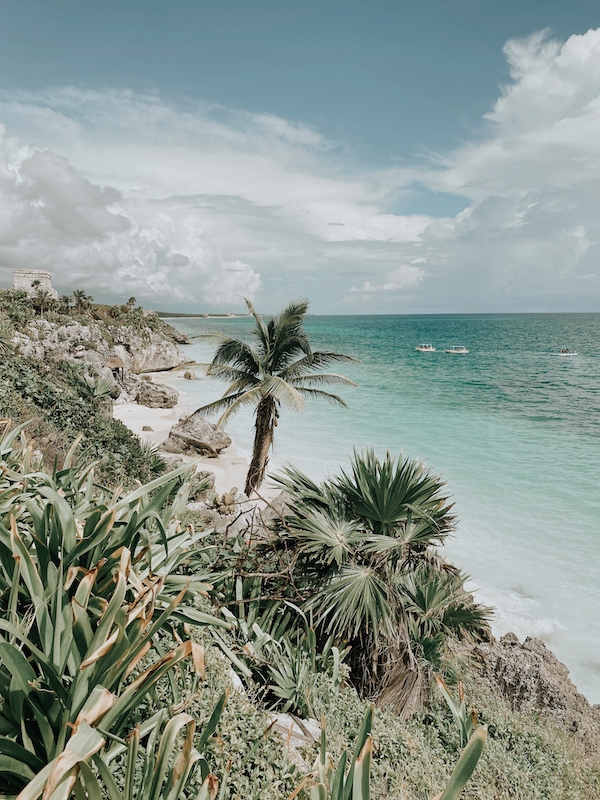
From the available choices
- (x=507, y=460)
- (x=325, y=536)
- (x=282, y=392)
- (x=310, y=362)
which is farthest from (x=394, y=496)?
(x=507, y=460)

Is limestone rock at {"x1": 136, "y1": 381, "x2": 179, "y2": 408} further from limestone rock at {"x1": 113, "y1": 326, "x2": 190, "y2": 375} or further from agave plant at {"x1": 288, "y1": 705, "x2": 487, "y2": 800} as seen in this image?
agave plant at {"x1": 288, "y1": 705, "x2": 487, "y2": 800}

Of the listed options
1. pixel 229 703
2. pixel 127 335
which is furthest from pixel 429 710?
pixel 127 335

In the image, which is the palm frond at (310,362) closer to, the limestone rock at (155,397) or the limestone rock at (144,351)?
the limestone rock at (155,397)

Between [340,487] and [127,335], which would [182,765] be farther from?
[127,335]

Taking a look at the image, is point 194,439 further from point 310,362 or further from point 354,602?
point 354,602

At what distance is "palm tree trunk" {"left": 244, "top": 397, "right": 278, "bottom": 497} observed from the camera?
1423 cm

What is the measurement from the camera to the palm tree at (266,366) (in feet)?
47.3

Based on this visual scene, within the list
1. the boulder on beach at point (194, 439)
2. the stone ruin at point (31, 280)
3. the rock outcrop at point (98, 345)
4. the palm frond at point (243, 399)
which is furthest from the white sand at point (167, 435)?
the stone ruin at point (31, 280)

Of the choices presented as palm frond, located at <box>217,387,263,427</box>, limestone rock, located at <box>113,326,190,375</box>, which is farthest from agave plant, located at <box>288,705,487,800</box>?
limestone rock, located at <box>113,326,190,375</box>

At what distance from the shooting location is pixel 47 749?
1.81 metres

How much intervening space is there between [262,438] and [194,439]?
6.03 m

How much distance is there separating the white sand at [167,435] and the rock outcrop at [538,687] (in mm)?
7554

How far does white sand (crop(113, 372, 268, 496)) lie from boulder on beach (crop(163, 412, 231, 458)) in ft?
1.35

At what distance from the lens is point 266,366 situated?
1488 centimetres
